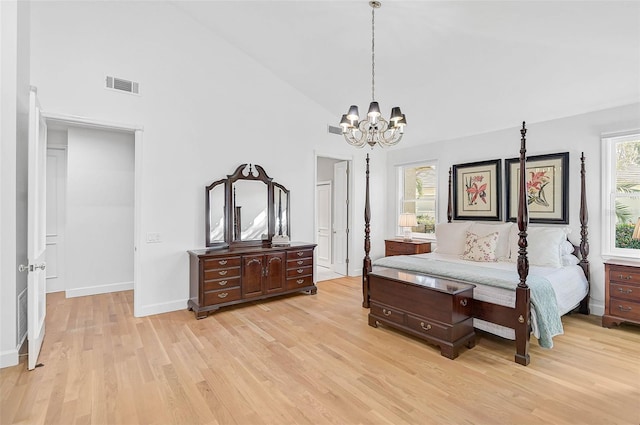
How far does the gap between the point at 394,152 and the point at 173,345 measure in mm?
5229

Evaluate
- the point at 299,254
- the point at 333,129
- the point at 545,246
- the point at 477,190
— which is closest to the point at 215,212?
the point at 299,254

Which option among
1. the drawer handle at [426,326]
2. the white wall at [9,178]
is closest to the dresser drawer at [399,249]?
the drawer handle at [426,326]

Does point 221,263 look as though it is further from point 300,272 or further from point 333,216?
point 333,216

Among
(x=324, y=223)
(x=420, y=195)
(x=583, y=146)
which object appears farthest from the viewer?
(x=324, y=223)

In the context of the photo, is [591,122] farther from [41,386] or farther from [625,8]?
[41,386]

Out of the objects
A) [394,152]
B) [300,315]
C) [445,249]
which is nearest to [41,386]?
[300,315]

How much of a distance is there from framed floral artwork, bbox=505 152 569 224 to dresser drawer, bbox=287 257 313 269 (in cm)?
313

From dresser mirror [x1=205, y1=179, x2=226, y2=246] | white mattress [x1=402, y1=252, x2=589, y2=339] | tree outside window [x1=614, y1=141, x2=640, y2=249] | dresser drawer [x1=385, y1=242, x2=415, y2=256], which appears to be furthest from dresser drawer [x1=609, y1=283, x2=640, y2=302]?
dresser mirror [x1=205, y1=179, x2=226, y2=246]

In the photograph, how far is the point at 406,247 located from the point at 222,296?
3.27m

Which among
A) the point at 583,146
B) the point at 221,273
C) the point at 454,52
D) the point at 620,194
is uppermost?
the point at 454,52

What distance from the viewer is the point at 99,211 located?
517 cm

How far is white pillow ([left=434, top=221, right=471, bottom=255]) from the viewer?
15.3ft

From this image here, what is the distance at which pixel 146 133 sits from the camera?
4.14m

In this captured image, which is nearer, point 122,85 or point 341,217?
point 122,85
